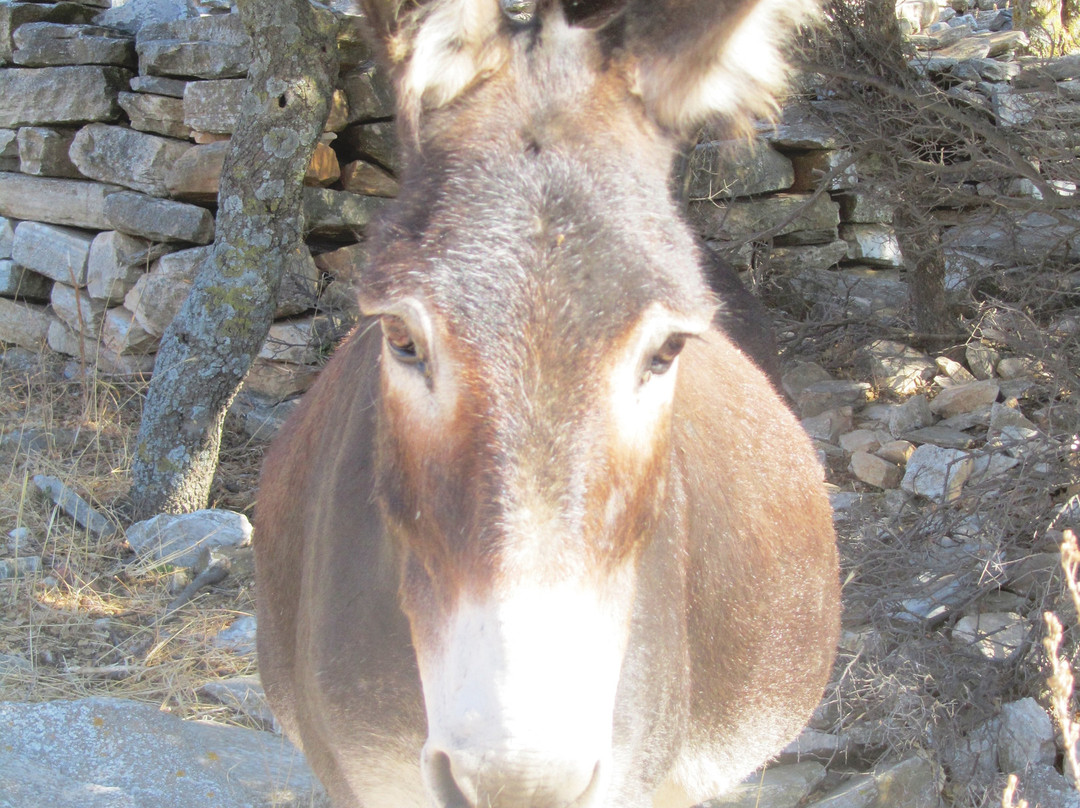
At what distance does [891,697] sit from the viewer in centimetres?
339

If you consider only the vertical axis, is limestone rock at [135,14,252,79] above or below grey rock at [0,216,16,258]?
above

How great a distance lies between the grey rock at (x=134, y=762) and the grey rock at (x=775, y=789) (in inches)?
55.6

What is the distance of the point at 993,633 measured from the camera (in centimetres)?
365

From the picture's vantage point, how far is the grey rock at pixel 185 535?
183 inches

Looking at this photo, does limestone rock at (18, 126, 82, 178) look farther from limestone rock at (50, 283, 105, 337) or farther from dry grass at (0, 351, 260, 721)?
dry grass at (0, 351, 260, 721)

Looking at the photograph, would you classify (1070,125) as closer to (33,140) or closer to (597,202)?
(597,202)

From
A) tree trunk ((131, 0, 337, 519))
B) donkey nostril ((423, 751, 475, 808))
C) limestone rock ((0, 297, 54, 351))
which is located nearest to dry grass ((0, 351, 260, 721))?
tree trunk ((131, 0, 337, 519))

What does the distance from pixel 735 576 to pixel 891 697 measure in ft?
4.80

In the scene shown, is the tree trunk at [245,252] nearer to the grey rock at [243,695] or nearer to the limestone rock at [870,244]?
the grey rock at [243,695]

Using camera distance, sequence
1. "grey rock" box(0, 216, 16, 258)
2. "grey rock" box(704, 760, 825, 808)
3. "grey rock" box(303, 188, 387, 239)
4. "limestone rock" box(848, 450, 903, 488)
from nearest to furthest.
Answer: "grey rock" box(704, 760, 825, 808), "limestone rock" box(848, 450, 903, 488), "grey rock" box(303, 188, 387, 239), "grey rock" box(0, 216, 16, 258)

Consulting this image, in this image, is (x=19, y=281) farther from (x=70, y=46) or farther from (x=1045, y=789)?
(x=1045, y=789)

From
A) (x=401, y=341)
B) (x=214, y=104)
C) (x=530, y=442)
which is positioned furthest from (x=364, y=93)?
(x=530, y=442)

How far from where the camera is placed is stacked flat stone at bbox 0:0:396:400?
5816 mm

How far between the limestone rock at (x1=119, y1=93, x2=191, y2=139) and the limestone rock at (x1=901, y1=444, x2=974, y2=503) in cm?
491
